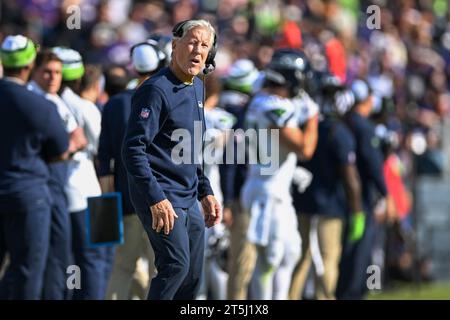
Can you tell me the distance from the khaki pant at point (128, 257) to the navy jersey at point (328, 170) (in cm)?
237

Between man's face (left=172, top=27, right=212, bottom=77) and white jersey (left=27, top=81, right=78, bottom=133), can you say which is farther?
white jersey (left=27, top=81, right=78, bottom=133)

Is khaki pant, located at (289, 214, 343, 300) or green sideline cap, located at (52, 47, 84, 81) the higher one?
green sideline cap, located at (52, 47, 84, 81)

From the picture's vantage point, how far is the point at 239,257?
1162cm

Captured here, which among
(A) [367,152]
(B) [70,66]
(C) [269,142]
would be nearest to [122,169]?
(B) [70,66]

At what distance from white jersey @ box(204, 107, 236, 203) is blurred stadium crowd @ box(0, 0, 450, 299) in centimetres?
3

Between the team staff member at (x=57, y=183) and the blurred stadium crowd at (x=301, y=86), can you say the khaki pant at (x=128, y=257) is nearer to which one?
the blurred stadium crowd at (x=301, y=86)

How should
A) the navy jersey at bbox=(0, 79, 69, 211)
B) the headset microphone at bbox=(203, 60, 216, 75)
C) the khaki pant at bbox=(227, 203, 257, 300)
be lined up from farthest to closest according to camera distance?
the khaki pant at bbox=(227, 203, 257, 300) → the navy jersey at bbox=(0, 79, 69, 211) → the headset microphone at bbox=(203, 60, 216, 75)

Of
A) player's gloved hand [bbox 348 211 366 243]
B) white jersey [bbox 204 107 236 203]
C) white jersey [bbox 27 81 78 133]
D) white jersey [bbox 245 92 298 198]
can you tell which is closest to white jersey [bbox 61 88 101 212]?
white jersey [bbox 27 81 78 133]

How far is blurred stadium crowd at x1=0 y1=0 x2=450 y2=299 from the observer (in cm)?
1064

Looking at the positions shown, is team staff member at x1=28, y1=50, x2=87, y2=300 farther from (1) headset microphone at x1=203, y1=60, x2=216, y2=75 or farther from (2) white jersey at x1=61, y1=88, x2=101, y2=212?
(1) headset microphone at x1=203, y1=60, x2=216, y2=75

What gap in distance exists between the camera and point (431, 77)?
21031mm

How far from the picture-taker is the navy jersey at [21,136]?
9.74 metres

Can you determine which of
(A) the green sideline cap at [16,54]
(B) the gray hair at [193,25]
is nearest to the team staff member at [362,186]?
(A) the green sideline cap at [16,54]

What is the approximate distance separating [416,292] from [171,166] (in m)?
8.31
